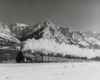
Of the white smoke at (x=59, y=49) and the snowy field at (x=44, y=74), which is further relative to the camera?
the white smoke at (x=59, y=49)

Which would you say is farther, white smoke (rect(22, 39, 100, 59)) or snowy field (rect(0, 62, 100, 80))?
white smoke (rect(22, 39, 100, 59))

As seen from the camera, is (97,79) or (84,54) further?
(84,54)

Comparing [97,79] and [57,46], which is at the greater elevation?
[57,46]

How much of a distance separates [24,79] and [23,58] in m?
25.9

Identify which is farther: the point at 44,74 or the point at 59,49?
the point at 59,49

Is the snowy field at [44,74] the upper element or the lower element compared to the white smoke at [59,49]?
lower

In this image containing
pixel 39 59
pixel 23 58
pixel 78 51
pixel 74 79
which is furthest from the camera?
pixel 78 51

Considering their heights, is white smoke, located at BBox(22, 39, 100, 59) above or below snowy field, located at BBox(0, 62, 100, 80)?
above

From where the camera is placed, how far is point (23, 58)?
37875mm

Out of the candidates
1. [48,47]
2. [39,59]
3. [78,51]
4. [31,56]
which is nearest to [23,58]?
[31,56]

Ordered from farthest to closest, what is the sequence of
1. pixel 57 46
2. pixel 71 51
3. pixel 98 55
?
1. pixel 98 55
2. pixel 71 51
3. pixel 57 46

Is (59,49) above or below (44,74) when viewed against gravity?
above

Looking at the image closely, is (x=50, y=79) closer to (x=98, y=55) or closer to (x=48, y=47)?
(x=48, y=47)

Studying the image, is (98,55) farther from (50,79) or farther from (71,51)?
(50,79)
